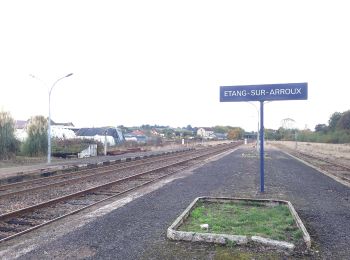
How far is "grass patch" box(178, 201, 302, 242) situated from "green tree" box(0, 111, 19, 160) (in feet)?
77.7

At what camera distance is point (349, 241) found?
672cm

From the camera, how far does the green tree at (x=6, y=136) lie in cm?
2908

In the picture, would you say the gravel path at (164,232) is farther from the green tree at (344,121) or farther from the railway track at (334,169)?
the green tree at (344,121)

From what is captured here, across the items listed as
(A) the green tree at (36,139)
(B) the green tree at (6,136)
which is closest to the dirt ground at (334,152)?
(A) the green tree at (36,139)

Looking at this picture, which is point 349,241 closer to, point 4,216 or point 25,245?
point 25,245

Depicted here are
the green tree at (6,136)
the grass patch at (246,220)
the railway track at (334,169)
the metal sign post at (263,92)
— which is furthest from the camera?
the green tree at (6,136)

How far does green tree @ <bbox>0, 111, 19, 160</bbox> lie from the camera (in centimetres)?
2908

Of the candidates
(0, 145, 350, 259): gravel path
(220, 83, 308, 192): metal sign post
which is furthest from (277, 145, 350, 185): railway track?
(220, 83, 308, 192): metal sign post

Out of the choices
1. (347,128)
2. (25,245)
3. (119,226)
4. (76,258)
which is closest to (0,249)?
(25,245)

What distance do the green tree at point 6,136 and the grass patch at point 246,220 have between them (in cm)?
2370

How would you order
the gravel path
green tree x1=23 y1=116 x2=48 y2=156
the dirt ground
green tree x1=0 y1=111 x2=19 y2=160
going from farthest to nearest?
the dirt ground → green tree x1=23 y1=116 x2=48 y2=156 → green tree x1=0 y1=111 x2=19 y2=160 → the gravel path

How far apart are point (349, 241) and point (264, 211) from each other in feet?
8.59

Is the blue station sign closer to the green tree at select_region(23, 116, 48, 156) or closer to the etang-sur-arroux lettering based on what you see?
the etang-sur-arroux lettering

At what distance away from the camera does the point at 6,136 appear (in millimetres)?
29438
